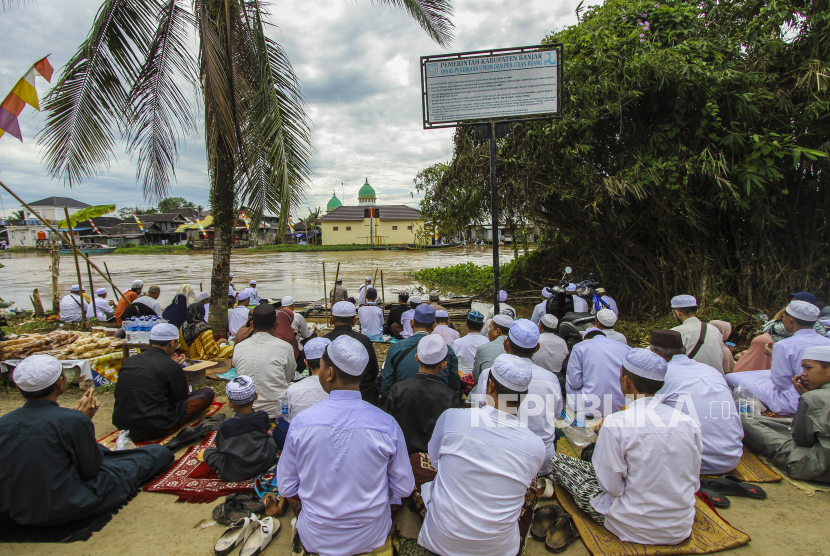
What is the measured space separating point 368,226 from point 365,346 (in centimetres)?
4945

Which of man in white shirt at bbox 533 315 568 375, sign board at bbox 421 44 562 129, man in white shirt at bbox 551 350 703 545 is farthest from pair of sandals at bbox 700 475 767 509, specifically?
sign board at bbox 421 44 562 129

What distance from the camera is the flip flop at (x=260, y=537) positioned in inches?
105

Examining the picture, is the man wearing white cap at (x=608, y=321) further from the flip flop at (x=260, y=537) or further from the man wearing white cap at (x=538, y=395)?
the flip flop at (x=260, y=537)

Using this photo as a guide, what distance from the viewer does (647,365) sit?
2518 mm

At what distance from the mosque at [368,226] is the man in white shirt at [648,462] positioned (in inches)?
1950

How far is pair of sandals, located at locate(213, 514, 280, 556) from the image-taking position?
8.83 feet

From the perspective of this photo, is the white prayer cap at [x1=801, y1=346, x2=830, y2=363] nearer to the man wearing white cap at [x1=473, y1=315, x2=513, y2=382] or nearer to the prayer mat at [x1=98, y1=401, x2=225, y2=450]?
the man wearing white cap at [x1=473, y1=315, x2=513, y2=382]

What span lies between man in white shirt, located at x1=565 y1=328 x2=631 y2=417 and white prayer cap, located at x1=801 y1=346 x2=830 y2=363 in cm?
129

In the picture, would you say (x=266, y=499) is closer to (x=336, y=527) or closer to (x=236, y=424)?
(x=236, y=424)

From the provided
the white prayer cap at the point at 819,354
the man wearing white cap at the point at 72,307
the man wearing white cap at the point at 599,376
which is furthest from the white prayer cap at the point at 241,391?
the man wearing white cap at the point at 72,307

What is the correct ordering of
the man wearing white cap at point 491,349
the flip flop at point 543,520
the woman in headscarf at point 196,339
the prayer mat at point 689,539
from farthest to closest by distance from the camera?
the woman in headscarf at point 196,339, the man wearing white cap at point 491,349, the flip flop at point 543,520, the prayer mat at point 689,539

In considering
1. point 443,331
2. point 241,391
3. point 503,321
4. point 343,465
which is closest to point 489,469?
point 343,465

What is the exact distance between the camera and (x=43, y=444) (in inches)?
105

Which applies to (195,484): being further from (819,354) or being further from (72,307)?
(72,307)
